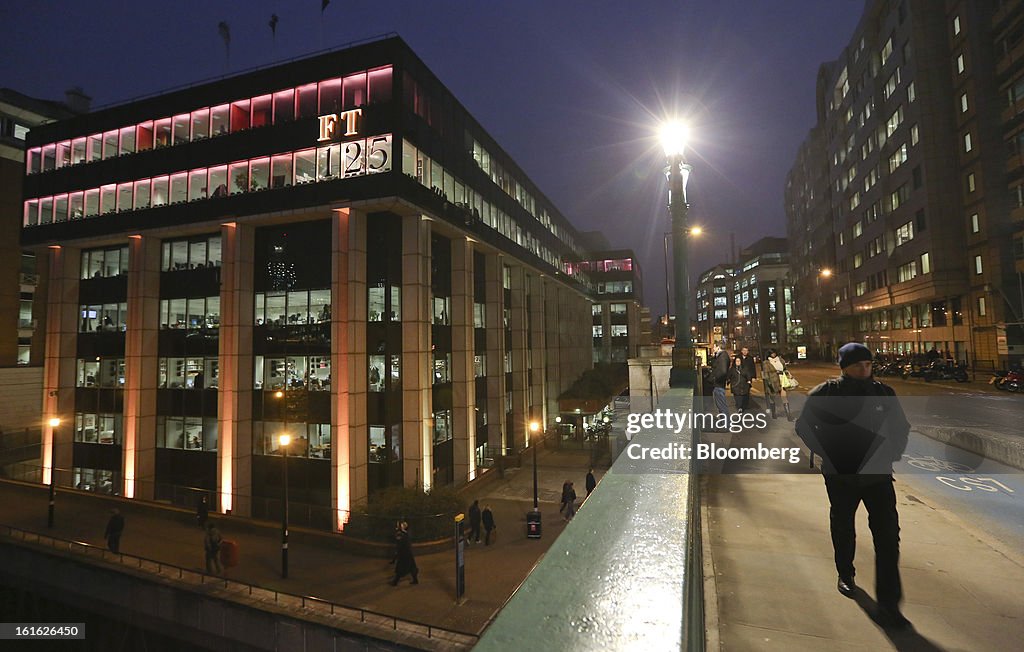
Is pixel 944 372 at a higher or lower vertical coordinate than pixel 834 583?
lower

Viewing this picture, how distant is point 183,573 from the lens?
1748cm

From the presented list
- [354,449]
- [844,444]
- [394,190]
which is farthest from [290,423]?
[844,444]

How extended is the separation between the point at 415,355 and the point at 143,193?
2130 centimetres

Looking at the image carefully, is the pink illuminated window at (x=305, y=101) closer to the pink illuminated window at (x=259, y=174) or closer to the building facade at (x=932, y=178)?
the pink illuminated window at (x=259, y=174)

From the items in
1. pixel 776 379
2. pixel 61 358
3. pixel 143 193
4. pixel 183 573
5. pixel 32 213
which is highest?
pixel 32 213

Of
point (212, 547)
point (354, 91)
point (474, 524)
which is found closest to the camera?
point (212, 547)

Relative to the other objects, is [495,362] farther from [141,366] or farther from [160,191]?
[160,191]

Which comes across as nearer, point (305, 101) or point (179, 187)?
point (305, 101)

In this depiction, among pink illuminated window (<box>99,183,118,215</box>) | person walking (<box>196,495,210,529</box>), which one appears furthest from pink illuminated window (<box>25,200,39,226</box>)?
person walking (<box>196,495,210,529</box>)

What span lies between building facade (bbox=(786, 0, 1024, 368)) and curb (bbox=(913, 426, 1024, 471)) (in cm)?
3377

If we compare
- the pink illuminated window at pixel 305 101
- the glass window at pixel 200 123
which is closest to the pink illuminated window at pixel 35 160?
the glass window at pixel 200 123

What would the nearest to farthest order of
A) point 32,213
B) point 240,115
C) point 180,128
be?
1. point 240,115
2. point 180,128
3. point 32,213

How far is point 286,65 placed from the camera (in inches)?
1055

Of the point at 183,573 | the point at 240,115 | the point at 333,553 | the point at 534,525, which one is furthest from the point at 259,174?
the point at 534,525
